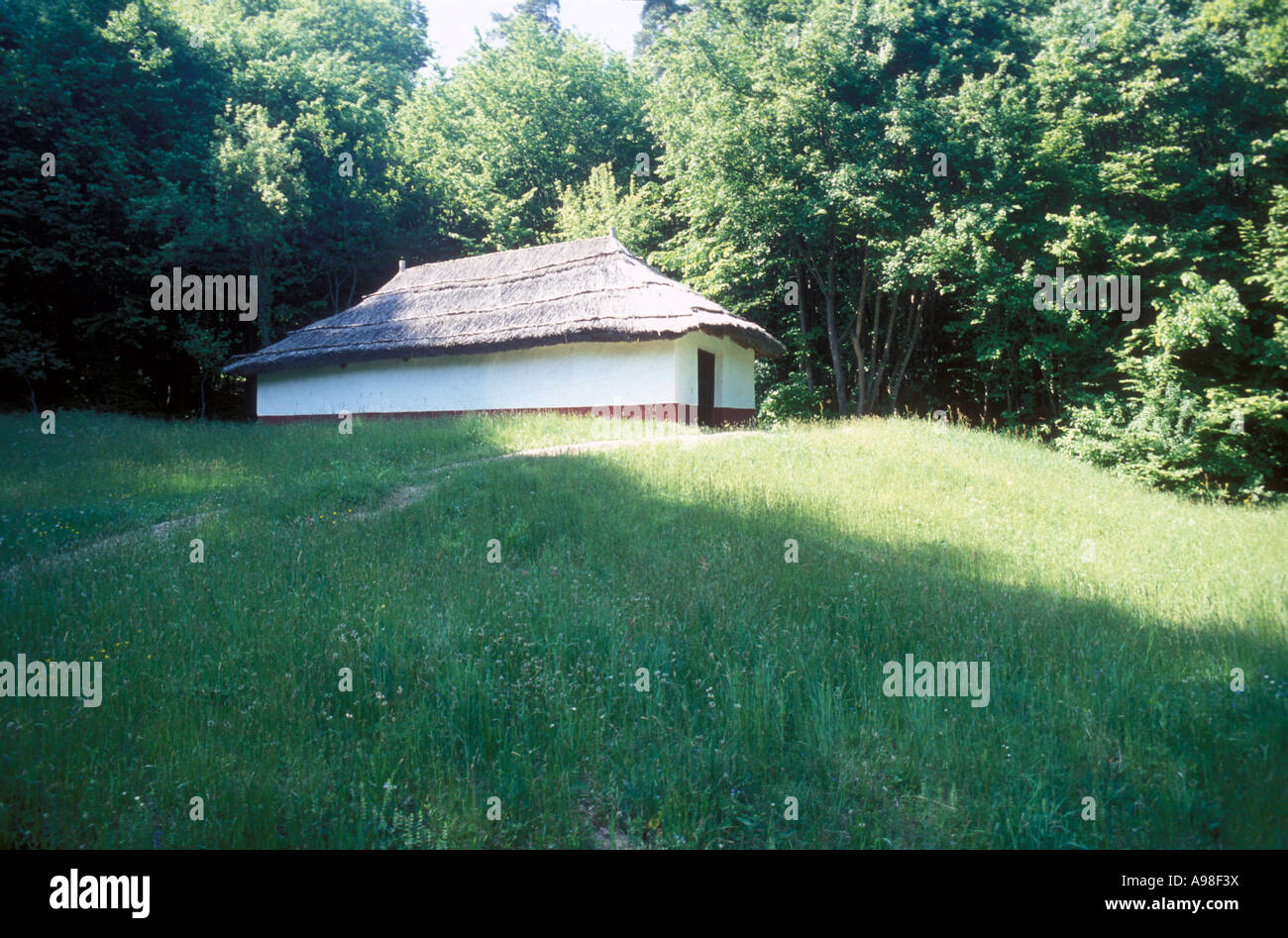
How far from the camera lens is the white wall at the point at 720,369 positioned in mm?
17156

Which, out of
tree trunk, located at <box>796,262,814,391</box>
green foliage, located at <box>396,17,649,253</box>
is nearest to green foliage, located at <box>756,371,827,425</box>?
tree trunk, located at <box>796,262,814,391</box>

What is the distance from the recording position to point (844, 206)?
1977cm

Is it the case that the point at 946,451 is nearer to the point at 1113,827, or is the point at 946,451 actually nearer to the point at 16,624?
the point at 1113,827

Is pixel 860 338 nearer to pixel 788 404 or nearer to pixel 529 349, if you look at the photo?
pixel 788 404

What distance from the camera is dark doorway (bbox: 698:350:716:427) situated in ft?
61.5

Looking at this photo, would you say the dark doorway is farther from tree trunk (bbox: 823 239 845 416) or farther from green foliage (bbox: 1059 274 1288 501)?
green foliage (bbox: 1059 274 1288 501)

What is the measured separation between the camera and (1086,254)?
1819 cm

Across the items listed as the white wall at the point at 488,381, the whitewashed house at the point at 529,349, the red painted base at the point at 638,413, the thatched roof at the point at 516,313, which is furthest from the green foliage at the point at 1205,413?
the white wall at the point at 488,381

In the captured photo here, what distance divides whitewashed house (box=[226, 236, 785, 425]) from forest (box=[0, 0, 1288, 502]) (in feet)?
13.1

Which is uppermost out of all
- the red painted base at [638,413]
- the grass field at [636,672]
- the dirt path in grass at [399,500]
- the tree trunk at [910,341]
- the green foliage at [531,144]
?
the green foliage at [531,144]

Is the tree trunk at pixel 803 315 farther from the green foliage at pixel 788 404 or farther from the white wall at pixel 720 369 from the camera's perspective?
the white wall at pixel 720 369

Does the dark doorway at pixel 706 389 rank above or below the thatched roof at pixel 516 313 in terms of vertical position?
below

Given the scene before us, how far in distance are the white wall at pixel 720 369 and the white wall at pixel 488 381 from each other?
15cm

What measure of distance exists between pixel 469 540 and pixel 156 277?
20.6m
